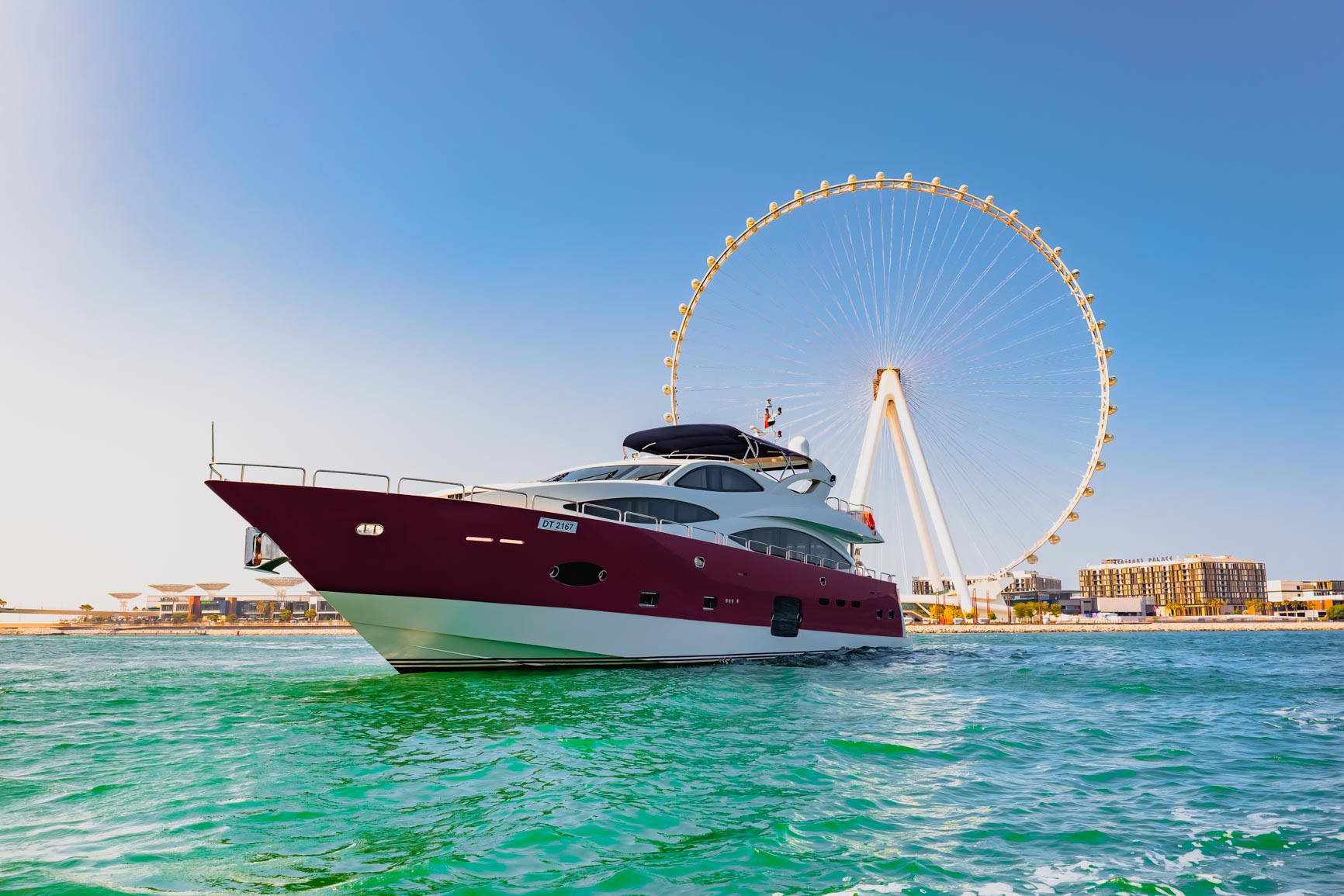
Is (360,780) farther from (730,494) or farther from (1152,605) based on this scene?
(1152,605)

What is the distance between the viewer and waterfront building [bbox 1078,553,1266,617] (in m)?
147

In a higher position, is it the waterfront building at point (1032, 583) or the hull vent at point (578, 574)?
the hull vent at point (578, 574)

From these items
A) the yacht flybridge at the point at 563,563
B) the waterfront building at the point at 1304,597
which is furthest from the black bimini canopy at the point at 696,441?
the waterfront building at the point at 1304,597

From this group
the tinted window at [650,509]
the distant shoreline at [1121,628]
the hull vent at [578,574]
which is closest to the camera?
the hull vent at [578,574]

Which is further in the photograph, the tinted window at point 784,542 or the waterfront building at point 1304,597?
the waterfront building at point 1304,597

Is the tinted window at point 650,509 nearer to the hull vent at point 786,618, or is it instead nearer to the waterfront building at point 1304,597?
the hull vent at point 786,618

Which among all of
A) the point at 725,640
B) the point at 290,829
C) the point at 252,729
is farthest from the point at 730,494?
the point at 290,829

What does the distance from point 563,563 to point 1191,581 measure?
6561 inches

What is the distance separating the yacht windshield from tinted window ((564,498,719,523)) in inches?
46.1

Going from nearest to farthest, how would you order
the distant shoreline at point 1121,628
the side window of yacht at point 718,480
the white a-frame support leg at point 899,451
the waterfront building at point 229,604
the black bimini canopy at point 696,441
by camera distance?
the side window of yacht at point 718,480
the black bimini canopy at point 696,441
the white a-frame support leg at point 899,451
the distant shoreline at point 1121,628
the waterfront building at point 229,604

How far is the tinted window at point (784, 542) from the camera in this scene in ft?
62.1

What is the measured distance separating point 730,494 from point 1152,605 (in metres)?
146

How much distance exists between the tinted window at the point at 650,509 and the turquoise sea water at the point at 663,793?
385cm

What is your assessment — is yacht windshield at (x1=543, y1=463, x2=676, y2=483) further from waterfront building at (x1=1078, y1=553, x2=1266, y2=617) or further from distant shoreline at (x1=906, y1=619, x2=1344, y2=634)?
waterfront building at (x1=1078, y1=553, x2=1266, y2=617)
